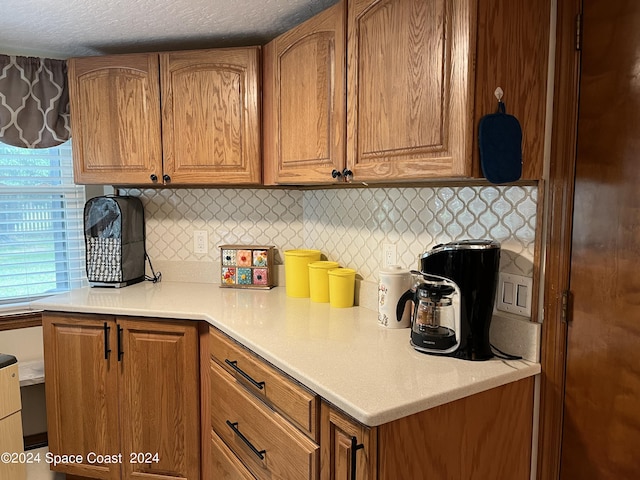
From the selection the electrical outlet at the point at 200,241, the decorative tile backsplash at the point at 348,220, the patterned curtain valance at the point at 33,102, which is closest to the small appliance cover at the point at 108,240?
the decorative tile backsplash at the point at 348,220

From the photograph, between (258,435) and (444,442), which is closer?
(444,442)

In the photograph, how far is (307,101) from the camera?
6.14ft

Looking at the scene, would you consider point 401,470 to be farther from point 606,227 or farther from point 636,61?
point 636,61

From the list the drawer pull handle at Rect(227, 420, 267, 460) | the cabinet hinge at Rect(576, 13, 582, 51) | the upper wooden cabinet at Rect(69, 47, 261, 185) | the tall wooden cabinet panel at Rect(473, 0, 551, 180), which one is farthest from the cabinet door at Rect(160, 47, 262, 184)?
the cabinet hinge at Rect(576, 13, 582, 51)

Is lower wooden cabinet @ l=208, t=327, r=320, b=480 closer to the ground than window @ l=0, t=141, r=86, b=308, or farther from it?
closer to the ground

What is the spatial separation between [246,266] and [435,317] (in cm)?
127

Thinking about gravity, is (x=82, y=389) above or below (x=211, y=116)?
below

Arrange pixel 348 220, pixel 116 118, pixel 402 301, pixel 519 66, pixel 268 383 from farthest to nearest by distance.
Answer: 1. pixel 116 118
2. pixel 348 220
3. pixel 402 301
4. pixel 268 383
5. pixel 519 66

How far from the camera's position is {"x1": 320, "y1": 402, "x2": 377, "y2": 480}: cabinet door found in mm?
1105

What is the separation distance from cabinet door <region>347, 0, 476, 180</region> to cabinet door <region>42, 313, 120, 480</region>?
4.78 feet

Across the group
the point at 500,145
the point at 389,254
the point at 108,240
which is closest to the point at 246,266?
the point at 108,240

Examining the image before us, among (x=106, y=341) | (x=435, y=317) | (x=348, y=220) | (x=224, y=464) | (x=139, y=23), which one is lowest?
(x=224, y=464)

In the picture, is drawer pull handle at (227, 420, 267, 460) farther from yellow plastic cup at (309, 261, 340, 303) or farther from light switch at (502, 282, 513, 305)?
light switch at (502, 282, 513, 305)

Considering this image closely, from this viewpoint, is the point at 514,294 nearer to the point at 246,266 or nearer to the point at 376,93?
the point at 376,93
